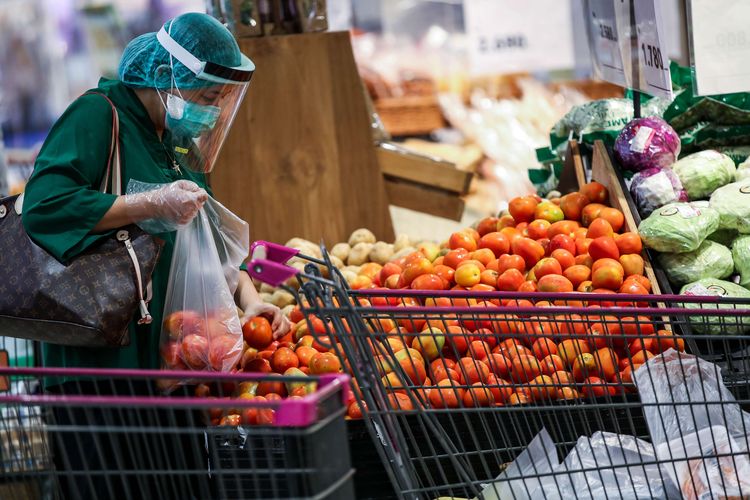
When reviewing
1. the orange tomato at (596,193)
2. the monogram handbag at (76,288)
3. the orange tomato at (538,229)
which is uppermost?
the monogram handbag at (76,288)

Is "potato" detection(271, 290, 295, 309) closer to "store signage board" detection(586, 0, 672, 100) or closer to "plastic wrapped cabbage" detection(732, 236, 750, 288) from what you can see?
"store signage board" detection(586, 0, 672, 100)

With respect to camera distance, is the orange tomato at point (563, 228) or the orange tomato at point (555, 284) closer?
the orange tomato at point (555, 284)

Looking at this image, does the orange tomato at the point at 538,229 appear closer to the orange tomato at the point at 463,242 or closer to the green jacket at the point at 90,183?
the orange tomato at the point at 463,242

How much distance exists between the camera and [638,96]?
146 inches

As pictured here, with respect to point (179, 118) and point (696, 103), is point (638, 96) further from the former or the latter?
point (179, 118)

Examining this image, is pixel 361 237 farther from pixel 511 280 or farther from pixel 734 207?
pixel 734 207

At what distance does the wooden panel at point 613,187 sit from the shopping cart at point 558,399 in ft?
1.04

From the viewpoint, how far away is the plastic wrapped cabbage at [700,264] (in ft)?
10.2

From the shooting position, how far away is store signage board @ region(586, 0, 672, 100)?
3285 mm

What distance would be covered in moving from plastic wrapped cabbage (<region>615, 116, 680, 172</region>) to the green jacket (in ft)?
5.45

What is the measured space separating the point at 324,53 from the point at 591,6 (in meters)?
1.14

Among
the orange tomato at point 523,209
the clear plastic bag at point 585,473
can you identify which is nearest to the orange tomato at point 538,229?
the orange tomato at point 523,209

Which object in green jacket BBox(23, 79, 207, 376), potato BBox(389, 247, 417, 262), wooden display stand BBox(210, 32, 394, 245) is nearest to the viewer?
green jacket BBox(23, 79, 207, 376)

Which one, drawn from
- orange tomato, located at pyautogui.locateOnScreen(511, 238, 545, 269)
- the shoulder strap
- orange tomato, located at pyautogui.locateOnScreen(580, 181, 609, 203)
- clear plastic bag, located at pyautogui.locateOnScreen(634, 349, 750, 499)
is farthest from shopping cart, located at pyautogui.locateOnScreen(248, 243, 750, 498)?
orange tomato, located at pyautogui.locateOnScreen(580, 181, 609, 203)
